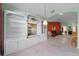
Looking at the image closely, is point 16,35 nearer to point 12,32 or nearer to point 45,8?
point 12,32

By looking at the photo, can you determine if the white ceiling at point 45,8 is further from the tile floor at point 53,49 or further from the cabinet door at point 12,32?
the tile floor at point 53,49

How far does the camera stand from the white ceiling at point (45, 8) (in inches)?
94.0

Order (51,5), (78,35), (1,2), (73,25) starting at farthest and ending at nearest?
(78,35) < (73,25) < (51,5) < (1,2)

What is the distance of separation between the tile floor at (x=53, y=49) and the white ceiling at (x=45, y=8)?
1.54 feet

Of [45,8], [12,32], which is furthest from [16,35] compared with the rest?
[45,8]

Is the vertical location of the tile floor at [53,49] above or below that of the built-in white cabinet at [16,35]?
below

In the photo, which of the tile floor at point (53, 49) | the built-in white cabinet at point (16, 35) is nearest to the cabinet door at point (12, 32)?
the built-in white cabinet at point (16, 35)

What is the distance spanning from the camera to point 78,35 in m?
2.83

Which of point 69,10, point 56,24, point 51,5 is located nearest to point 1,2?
point 51,5

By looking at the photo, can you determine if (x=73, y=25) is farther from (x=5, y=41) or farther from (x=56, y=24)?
(x=5, y=41)

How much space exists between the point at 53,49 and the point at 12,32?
912 millimetres

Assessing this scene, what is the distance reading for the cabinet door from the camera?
7.99ft

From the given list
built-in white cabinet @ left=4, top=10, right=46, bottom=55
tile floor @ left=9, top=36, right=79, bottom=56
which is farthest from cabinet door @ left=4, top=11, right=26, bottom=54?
→ tile floor @ left=9, top=36, right=79, bottom=56

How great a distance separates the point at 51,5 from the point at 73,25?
645 mm
